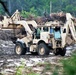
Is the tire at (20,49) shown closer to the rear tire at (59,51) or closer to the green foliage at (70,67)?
the rear tire at (59,51)

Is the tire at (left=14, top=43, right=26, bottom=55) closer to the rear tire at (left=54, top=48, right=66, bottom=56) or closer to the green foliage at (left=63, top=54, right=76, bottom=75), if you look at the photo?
the rear tire at (left=54, top=48, right=66, bottom=56)

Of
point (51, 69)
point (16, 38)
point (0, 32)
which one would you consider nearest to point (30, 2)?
point (0, 32)

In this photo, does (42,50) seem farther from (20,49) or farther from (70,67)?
(70,67)

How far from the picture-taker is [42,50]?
23125mm

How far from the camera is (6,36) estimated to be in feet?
124

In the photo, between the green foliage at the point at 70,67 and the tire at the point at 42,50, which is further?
the tire at the point at 42,50

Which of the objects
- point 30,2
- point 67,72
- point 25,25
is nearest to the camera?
point 67,72

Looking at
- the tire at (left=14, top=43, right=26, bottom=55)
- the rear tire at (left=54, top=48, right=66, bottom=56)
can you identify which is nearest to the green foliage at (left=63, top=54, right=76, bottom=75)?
the rear tire at (left=54, top=48, right=66, bottom=56)

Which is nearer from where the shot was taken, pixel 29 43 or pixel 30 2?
pixel 29 43

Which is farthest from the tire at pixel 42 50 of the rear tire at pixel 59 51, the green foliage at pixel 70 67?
the green foliage at pixel 70 67

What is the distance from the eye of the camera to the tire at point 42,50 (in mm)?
22855

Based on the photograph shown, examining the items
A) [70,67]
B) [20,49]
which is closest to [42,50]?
[20,49]

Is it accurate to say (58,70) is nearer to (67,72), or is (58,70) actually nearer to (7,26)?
(67,72)

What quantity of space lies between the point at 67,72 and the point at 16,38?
23.0 metres
